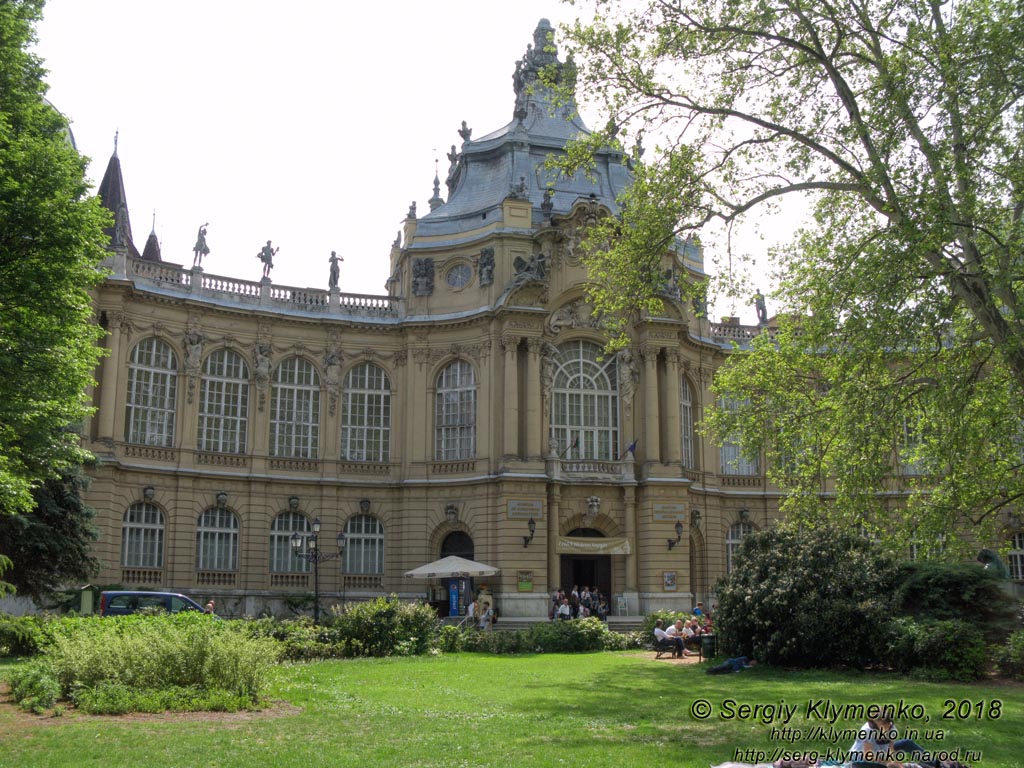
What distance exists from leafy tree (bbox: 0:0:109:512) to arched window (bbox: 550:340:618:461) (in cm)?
2291

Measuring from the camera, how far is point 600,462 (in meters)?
38.7

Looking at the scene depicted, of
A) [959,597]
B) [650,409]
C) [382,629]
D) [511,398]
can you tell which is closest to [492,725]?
[382,629]

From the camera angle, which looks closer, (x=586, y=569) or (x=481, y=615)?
(x=481, y=615)

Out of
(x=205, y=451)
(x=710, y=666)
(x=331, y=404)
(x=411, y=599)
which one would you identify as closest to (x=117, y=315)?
(x=205, y=451)

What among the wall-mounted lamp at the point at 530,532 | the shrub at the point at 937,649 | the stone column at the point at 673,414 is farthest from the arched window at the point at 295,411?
the shrub at the point at 937,649

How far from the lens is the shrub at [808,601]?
858 inches

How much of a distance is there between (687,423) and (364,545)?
14819mm

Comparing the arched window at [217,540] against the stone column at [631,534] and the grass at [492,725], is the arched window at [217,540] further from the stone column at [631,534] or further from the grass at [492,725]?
the grass at [492,725]

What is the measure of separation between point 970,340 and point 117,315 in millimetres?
29260

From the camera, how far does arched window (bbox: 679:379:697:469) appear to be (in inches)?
1668

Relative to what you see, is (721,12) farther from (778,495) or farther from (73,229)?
(778,495)

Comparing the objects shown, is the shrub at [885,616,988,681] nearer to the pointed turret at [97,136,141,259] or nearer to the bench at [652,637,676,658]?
the bench at [652,637,676,658]

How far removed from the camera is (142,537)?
3675 cm

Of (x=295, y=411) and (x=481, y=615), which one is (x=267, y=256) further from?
(x=481, y=615)
